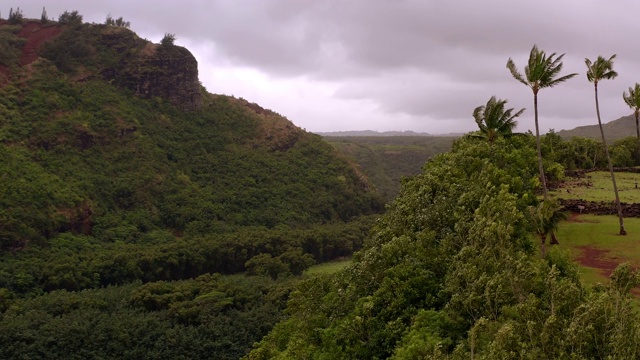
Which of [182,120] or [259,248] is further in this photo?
[182,120]

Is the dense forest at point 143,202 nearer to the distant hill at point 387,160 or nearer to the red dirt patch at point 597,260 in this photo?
the red dirt patch at point 597,260

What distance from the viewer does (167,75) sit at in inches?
3588

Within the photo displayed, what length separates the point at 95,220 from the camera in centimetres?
6400

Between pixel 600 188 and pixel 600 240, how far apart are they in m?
11.3

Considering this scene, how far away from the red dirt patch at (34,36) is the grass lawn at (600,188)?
75966mm

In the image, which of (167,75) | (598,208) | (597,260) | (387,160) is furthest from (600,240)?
(387,160)

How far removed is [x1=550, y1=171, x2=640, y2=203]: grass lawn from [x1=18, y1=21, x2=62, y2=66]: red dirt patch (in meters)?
76.0

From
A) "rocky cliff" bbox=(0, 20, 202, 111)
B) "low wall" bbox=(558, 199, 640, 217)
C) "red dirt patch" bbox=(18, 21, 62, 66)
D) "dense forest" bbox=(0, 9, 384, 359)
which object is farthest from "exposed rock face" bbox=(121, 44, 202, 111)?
"low wall" bbox=(558, 199, 640, 217)

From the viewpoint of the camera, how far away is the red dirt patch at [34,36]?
269 feet

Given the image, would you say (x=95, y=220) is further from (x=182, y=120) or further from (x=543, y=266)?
(x=543, y=266)

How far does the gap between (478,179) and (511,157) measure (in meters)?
7.01

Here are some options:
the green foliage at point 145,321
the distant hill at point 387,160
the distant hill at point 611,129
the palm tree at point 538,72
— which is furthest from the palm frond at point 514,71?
the distant hill at point 611,129

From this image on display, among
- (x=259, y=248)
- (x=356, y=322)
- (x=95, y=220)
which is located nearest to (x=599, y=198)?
(x=356, y=322)

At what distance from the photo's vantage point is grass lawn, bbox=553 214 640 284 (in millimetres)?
20922
